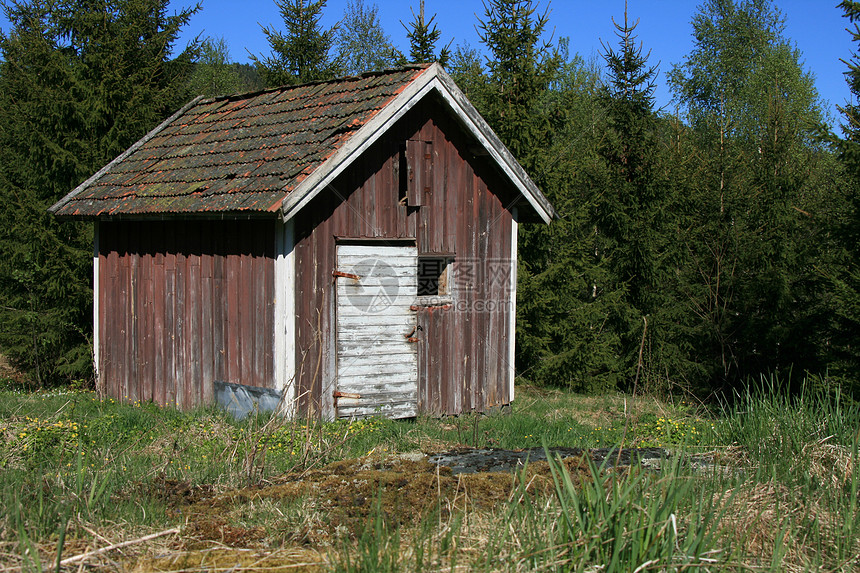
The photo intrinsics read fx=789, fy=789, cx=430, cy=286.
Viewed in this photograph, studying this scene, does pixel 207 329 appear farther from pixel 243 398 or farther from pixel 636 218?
pixel 636 218

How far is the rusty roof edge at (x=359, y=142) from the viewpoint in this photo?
8.61m

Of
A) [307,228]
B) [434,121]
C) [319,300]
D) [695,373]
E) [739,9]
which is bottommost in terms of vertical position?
[695,373]

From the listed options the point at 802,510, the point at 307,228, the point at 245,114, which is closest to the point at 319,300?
the point at 307,228

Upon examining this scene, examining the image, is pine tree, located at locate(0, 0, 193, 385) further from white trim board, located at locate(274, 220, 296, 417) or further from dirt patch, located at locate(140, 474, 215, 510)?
dirt patch, located at locate(140, 474, 215, 510)

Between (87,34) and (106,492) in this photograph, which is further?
(87,34)

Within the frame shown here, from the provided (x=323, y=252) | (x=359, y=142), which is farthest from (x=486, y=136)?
(x=323, y=252)

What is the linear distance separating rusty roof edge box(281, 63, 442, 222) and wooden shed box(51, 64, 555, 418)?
0.8 inches

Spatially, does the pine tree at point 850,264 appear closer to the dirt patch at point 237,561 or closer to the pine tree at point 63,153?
the dirt patch at point 237,561

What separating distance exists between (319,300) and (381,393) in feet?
4.80

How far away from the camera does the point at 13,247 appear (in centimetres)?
1432

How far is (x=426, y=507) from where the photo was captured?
4.34m

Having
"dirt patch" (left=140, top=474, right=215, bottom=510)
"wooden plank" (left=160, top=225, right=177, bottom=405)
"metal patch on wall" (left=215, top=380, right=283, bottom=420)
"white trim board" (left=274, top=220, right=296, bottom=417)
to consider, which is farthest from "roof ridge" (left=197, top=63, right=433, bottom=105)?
"dirt patch" (left=140, top=474, right=215, bottom=510)

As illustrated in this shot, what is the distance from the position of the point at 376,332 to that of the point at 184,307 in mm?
2615

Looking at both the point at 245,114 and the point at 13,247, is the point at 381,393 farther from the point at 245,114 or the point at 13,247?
the point at 13,247
